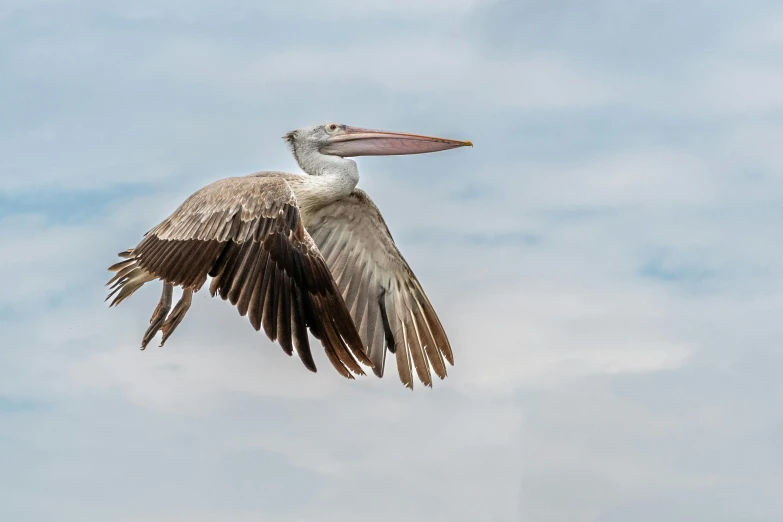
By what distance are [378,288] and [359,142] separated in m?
2.61

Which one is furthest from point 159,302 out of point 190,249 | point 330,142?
point 330,142

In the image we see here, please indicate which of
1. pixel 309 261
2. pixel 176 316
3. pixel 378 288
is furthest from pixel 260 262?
pixel 378 288

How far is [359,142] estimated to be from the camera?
19672mm

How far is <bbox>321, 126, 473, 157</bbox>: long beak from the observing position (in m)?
19.5

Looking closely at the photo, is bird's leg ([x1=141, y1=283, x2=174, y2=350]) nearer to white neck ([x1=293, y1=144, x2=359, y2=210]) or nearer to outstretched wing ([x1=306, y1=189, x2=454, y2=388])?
white neck ([x1=293, y1=144, x2=359, y2=210])

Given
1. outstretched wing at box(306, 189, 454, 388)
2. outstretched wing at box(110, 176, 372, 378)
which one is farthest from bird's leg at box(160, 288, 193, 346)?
outstretched wing at box(306, 189, 454, 388)

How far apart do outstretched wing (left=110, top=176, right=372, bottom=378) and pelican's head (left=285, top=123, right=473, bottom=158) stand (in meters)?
1.97

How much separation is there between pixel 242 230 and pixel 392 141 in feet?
13.8

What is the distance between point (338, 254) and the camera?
20.8 meters

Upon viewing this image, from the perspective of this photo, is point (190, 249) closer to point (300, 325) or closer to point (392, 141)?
point (300, 325)

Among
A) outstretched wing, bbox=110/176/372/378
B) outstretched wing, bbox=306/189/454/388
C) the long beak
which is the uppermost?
the long beak

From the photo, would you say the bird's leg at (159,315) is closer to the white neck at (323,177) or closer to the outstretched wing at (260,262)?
the outstretched wing at (260,262)

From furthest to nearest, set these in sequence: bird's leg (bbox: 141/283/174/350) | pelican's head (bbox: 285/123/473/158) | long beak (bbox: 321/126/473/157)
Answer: long beak (bbox: 321/126/473/157)
pelican's head (bbox: 285/123/473/158)
bird's leg (bbox: 141/283/174/350)

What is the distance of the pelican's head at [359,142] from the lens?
63.6ft
